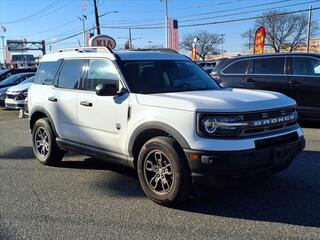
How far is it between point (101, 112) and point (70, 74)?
1198 millimetres

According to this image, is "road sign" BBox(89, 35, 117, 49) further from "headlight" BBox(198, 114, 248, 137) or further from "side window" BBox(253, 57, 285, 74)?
"headlight" BBox(198, 114, 248, 137)

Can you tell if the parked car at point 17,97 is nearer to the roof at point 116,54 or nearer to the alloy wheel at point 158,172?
the roof at point 116,54

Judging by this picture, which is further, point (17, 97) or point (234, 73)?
point (17, 97)

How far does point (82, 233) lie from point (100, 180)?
195cm

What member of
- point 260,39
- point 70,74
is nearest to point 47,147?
point 70,74

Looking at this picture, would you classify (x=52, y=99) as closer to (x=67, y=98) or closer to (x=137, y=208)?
(x=67, y=98)

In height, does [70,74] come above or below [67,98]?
above

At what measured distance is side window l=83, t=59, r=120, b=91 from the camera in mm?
5828

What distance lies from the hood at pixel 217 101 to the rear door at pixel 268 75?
510cm

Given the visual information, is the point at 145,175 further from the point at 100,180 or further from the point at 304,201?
the point at 304,201

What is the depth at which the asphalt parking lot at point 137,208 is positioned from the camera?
434cm

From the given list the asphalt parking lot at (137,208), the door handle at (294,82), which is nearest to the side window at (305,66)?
the door handle at (294,82)

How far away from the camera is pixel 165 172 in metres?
5.01

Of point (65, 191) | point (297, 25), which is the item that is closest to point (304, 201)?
point (65, 191)
